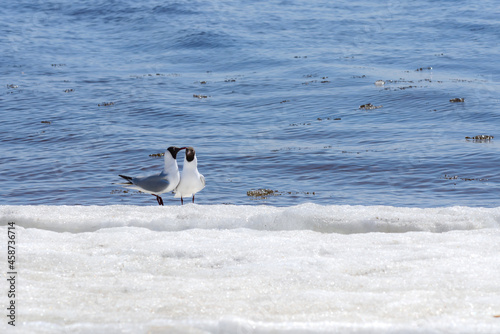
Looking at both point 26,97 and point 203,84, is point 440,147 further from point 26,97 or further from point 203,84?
point 26,97

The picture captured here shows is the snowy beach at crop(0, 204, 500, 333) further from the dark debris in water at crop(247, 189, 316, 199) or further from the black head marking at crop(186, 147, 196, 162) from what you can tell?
the dark debris in water at crop(247, 189, 316, 199)

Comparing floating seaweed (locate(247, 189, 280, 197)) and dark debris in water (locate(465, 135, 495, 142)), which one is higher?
dark debris in water (locate(465, 135, 495, 142))

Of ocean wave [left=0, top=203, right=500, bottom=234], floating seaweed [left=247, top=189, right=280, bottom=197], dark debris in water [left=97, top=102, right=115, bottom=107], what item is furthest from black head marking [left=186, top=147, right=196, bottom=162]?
dark debris in water [left=97, top=102, right=115, bottom=107]

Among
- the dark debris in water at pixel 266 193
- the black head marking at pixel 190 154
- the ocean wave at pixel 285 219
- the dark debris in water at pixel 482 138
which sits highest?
the black head marking at pixel 190 154

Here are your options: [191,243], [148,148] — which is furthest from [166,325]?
[148,148]

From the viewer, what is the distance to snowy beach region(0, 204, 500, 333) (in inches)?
147

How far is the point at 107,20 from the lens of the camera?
3819 cm

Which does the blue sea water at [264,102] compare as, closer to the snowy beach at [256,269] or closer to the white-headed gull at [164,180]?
the white-headed gull at [164,180]

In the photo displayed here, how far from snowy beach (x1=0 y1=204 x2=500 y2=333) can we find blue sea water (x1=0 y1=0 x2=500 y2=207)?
12.3ft

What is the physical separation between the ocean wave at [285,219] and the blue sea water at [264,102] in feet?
11.2

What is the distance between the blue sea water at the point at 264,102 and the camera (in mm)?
11195

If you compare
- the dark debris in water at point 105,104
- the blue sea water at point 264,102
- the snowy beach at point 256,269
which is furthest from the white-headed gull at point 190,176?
the dark debris in water at point 105,104

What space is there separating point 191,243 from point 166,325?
180cm

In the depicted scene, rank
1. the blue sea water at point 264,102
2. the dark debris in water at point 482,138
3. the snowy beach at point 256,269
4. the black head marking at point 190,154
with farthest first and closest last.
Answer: the dark debris in water at point 482,138 < the blue sea water at point 264,102 < the black head marking at point 190,154 < the snowy beach at point 256,269
